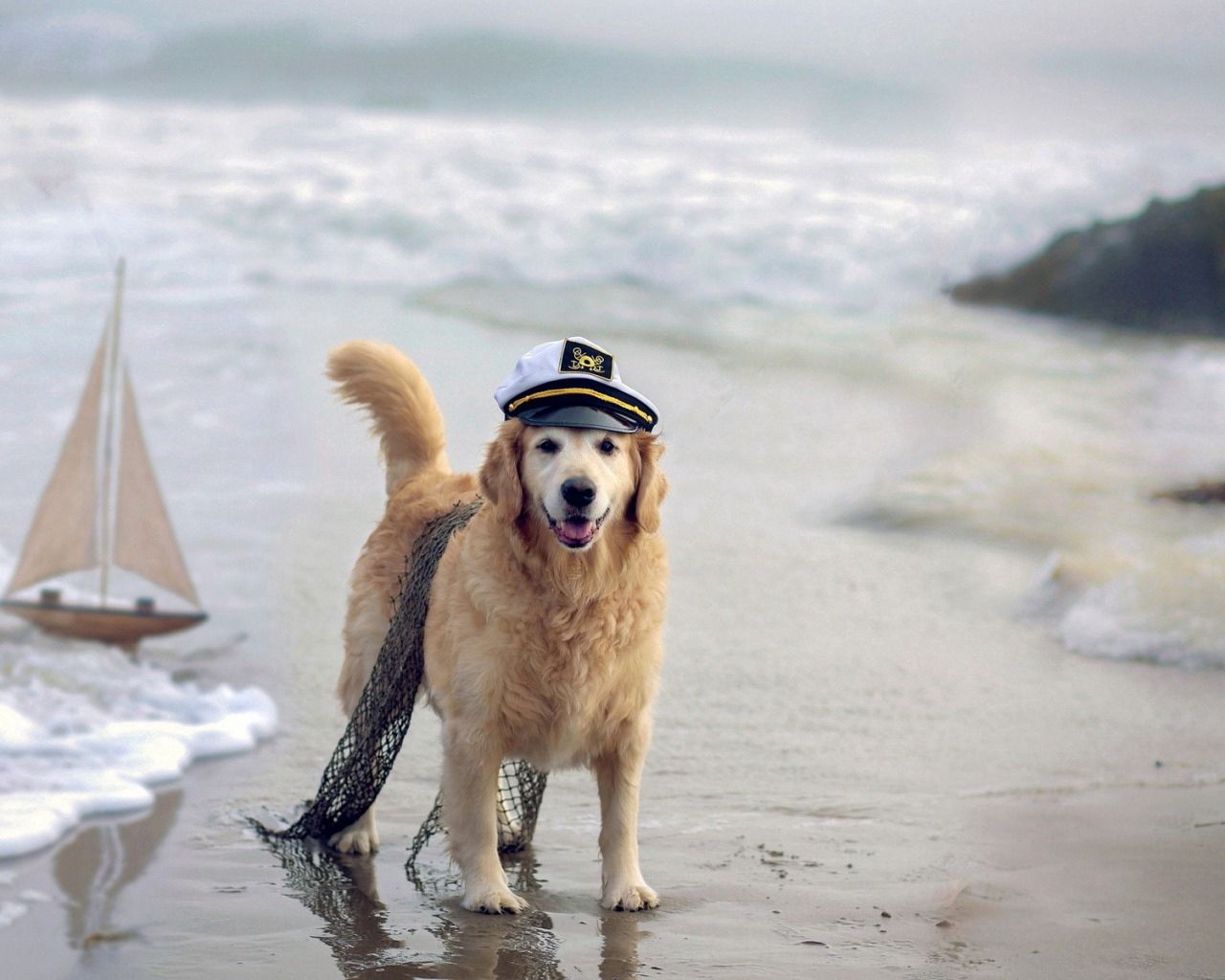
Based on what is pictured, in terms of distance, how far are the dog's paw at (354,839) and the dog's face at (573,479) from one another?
1248mm

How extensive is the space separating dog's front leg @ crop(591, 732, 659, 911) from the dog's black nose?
27.8 inches

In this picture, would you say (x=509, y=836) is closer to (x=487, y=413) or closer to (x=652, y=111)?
(x=487, y=413)

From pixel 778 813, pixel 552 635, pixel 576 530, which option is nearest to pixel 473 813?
pixel 552 635

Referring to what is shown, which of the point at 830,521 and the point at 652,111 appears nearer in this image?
the point at 830,521

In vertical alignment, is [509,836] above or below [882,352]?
below

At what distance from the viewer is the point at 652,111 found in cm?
1966

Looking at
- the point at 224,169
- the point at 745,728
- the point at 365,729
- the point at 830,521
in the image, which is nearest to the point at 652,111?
the point at 224,169

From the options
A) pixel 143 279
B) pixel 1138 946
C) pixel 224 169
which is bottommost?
pixel 1138 946

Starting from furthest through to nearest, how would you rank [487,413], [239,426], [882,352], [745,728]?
[882,352], [239,426], [487,413], [745,728]

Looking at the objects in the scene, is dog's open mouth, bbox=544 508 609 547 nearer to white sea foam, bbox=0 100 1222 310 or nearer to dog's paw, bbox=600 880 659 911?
dog's paw, bbox=600 880 659 911

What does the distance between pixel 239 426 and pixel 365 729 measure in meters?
7.56

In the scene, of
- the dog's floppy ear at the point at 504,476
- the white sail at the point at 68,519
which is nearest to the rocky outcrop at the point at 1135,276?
the white sail at the point at 68,519

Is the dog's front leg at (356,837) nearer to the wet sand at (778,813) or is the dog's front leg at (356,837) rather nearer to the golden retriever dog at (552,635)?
the wet sand at (778,813)

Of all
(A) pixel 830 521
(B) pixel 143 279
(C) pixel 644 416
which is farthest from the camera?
(B) pixel 143 279
